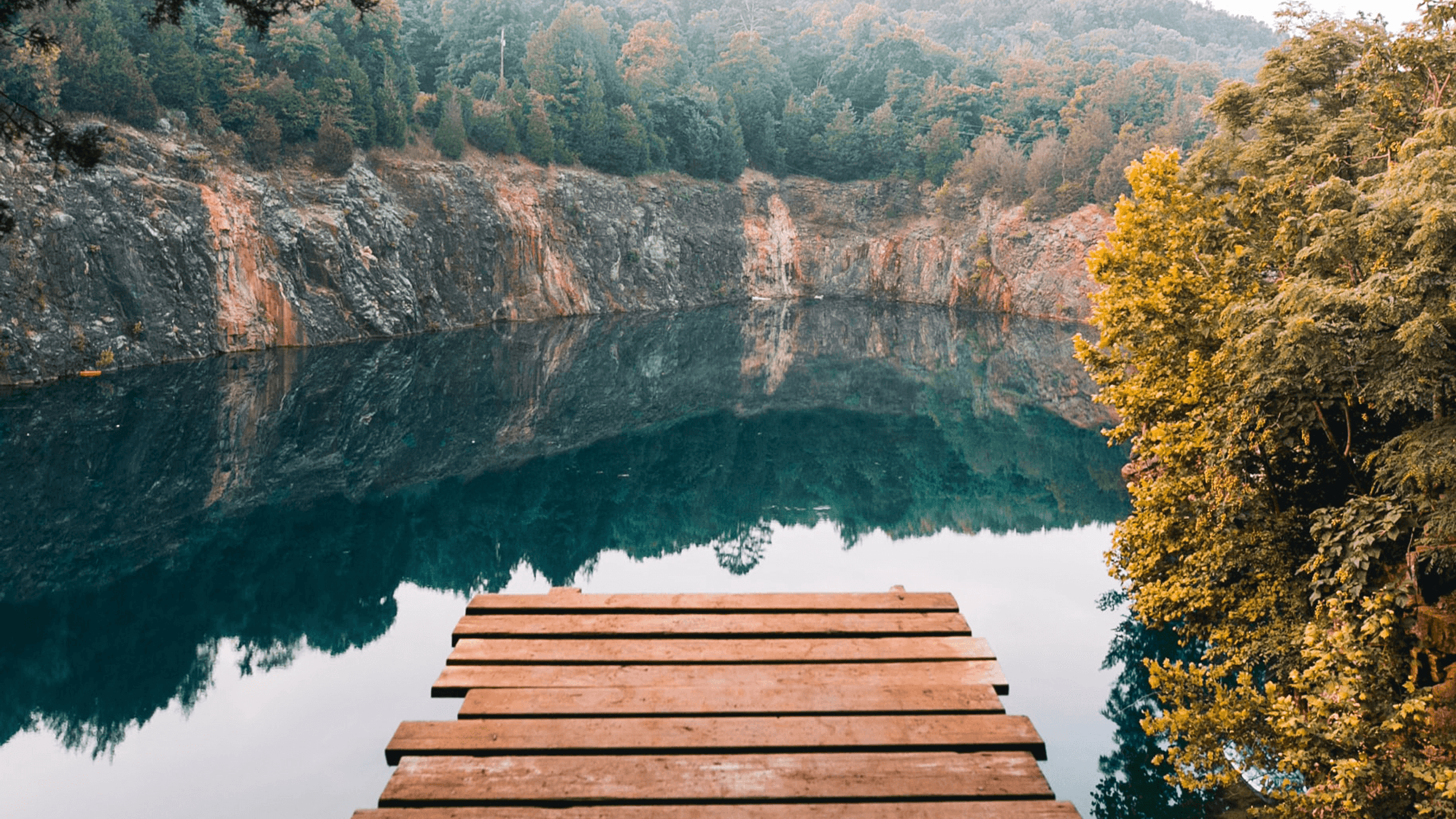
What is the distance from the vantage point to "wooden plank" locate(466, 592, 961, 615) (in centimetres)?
626

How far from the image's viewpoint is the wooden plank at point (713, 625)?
5898 mm

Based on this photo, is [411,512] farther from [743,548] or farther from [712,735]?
[712,735]

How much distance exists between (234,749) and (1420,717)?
11628mm

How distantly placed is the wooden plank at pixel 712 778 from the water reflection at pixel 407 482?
8.56 metres

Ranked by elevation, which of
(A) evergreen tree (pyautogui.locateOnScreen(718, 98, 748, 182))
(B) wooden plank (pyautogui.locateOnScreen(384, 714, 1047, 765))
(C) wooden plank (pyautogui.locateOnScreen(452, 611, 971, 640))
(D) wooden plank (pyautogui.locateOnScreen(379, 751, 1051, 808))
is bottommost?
(D) wooden plank (pyautogui.locateOnScreen(379, 751, 1051, 808))

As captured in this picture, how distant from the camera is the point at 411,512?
758 inches

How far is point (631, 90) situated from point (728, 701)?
70.0m

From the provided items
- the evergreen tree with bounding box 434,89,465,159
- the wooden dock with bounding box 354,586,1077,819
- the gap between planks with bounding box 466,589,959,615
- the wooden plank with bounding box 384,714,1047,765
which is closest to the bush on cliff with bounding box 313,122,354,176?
the evergreen tree with bounding box 434,89,465,159

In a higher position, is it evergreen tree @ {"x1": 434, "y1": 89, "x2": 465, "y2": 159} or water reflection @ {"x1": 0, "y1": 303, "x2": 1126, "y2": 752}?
evergreen tree @ {"x1": 434, "y1": 89, "x2": 465, "y2": 159}

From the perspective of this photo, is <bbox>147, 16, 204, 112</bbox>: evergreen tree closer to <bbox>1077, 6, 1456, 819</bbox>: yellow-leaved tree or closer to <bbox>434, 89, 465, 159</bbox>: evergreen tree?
<bbox>434, 89, 465, 159</bbox>: evergreen tree

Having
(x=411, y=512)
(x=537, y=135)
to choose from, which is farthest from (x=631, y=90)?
(x=411, y=512)

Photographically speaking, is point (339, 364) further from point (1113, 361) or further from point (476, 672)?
point (476, 672)

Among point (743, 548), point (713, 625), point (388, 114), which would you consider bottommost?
point (713, 625)

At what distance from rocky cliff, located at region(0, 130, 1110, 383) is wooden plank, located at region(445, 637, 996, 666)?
3005 cm
